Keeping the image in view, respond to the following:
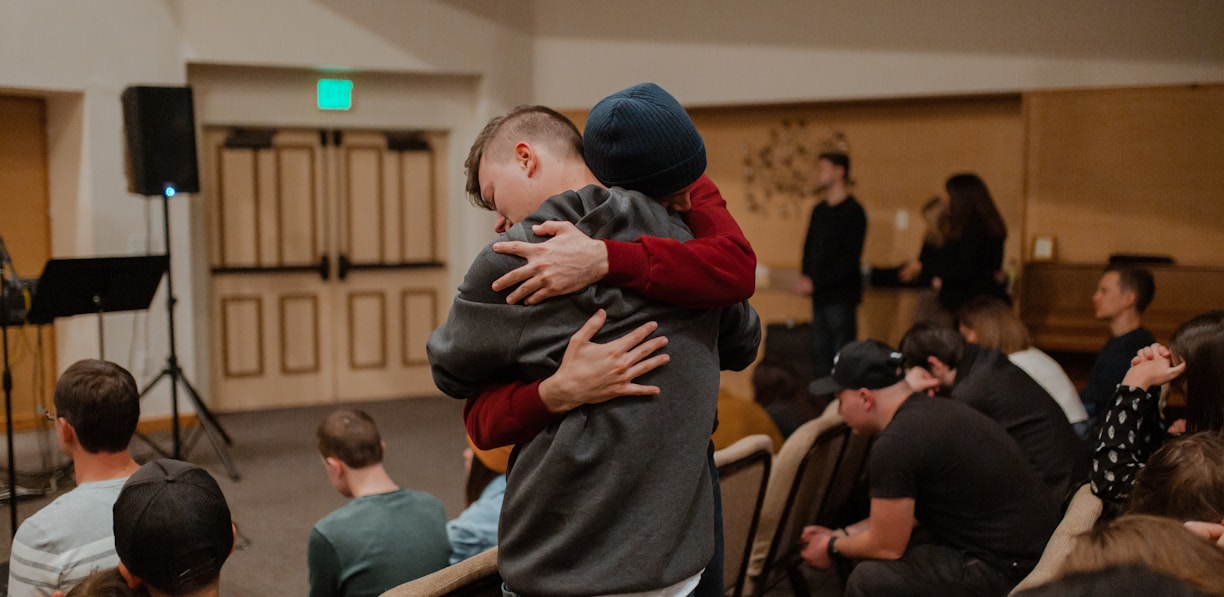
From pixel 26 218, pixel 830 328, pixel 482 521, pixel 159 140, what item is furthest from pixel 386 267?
pixel 482 521

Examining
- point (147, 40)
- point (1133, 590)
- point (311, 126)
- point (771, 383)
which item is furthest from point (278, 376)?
point (1133, 590)

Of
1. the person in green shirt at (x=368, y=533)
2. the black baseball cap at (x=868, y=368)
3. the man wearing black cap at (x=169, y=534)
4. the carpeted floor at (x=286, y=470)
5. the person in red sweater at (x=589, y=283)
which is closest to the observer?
the person in red sweater at (x=589, y=283)

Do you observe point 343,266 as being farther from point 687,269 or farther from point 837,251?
point 687,269

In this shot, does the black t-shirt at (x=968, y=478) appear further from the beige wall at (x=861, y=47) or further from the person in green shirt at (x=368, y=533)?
the beige wall at (x=861, y=47)

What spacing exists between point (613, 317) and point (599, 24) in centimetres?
576

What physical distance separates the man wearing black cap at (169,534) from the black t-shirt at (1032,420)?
6.92 ft

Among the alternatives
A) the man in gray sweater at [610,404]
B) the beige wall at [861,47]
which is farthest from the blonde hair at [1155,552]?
the beige wall at [861,47]

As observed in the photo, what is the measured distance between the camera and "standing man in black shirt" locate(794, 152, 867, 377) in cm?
558

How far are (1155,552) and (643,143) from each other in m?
0.75

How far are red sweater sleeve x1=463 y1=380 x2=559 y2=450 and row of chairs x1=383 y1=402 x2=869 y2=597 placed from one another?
937 mm

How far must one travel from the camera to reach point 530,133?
138cm

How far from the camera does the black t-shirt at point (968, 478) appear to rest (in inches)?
95.0

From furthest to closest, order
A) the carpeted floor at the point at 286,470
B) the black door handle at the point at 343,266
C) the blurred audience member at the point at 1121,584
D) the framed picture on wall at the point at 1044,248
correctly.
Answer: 1. the black door handle at the point at 343,266
2. the framed picture on wall at the point at 1044,248
3. the carpeted floor at the point at 286,470
4. the blurred audience member at the point at 1121,584

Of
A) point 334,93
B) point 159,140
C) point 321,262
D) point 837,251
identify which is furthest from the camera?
point 321,262
